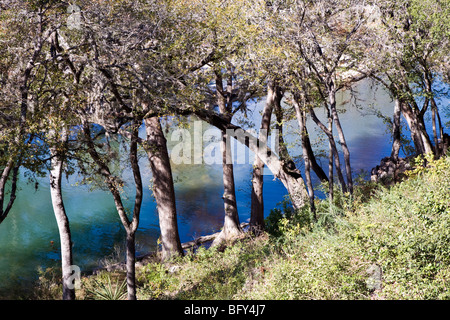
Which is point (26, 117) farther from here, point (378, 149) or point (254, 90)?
point (378, 149)

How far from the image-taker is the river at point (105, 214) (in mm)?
15445

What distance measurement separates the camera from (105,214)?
19.3 m

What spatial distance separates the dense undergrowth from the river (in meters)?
3.54

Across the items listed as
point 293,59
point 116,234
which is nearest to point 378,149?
point 116,234

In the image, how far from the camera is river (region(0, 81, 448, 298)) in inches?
608

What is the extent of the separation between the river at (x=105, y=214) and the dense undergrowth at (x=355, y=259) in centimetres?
354

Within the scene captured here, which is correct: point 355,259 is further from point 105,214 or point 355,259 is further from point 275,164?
point 105,214

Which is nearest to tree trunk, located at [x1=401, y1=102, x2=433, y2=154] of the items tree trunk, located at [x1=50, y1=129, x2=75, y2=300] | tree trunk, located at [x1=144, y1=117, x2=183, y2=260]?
tree trunk, located at [x1=144, y1=117, x2=183, y2=260]

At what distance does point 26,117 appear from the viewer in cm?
750

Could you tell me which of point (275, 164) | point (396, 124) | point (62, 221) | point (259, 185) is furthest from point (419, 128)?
point (62, 221)

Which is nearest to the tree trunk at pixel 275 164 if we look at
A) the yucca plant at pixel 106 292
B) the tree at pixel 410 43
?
the tree at pixel 410 43

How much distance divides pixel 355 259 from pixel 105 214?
1428cm

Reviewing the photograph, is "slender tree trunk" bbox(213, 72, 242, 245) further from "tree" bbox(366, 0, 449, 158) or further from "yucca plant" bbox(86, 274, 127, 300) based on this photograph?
"tree" bbox(366, 0, 449, 158)
